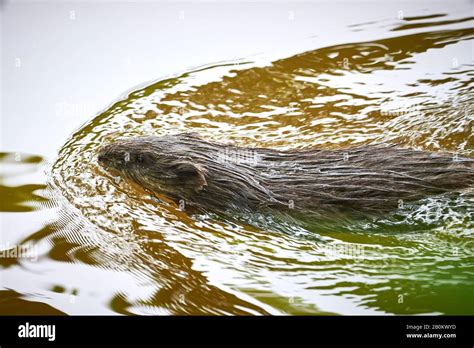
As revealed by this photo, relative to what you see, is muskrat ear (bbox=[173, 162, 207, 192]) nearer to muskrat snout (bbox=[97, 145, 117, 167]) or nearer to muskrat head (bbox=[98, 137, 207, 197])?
muskrat head (bbox=[98, 137, 207, 197])

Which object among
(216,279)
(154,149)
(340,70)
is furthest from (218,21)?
(216,279)

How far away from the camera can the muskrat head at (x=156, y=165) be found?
4883 millimetres

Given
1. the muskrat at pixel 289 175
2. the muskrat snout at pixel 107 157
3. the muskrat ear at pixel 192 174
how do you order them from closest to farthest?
the muskrat at pixel 289 175 < the muskrat ear at pixel 192 174 < the muskrat snout at pixel 107 157

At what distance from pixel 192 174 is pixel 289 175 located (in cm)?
74

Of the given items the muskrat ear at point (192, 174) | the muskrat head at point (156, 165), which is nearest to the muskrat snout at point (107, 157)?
the muskrat head at point (156, 165)

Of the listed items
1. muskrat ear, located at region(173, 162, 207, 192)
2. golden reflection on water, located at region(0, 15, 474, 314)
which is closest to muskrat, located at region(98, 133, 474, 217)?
muskrat ear, located at region(173, 162, 207, 192)

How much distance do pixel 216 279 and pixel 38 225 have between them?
1.53 meters

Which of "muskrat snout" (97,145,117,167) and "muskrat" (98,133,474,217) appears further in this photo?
"muskrat snout" (97,145,117,167)

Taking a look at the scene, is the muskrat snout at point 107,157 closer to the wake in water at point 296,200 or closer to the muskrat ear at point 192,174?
the wake in water at point 296,200

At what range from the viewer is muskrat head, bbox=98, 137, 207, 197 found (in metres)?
4.88

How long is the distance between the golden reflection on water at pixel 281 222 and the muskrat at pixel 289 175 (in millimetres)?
→ 134

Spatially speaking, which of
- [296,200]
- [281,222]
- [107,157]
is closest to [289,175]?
[296,200]

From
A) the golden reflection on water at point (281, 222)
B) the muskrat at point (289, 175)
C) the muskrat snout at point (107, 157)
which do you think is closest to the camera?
the golden reflection on water at point (281, 222)
